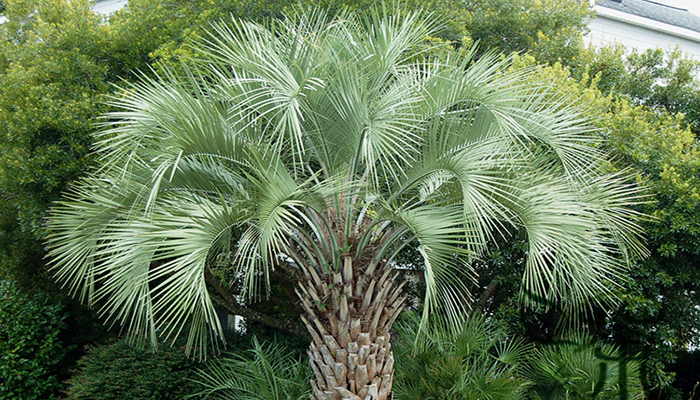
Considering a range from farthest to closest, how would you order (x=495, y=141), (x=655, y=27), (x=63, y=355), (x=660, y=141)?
(x=655, y=27) → (x=63, y=355) → (x=660, y=141) → (x=495, y=141)

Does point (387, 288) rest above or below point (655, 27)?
below

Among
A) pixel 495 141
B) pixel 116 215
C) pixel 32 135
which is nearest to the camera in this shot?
pixel 495 141

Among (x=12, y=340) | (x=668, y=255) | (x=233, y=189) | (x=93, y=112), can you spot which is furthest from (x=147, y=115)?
(x=668, y=255)

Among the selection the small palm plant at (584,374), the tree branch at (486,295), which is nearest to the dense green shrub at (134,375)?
the tree branch at (486,295)

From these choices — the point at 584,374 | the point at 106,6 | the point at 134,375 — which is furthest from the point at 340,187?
the point at 106,6

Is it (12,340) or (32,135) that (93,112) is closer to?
(32,135)

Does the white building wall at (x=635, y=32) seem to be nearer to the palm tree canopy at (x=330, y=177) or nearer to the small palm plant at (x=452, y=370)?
the palm tree canopy at (x=330, y=177)

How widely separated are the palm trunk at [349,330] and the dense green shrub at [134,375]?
284 centimetres

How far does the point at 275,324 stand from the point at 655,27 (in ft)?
40.8

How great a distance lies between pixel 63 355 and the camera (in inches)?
353

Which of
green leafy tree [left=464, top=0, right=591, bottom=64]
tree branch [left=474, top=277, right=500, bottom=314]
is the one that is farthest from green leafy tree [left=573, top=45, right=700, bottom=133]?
tree branch [left=474, top=277, right=500, bottom=314]

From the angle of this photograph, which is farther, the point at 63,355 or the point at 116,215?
the point at 63,355

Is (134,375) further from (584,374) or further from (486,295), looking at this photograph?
(584,374)

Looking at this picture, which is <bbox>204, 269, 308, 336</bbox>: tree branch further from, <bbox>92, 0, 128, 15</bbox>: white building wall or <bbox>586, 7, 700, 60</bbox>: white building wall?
<bbox>92, 0, 128, 15</bbox>: white building wall
